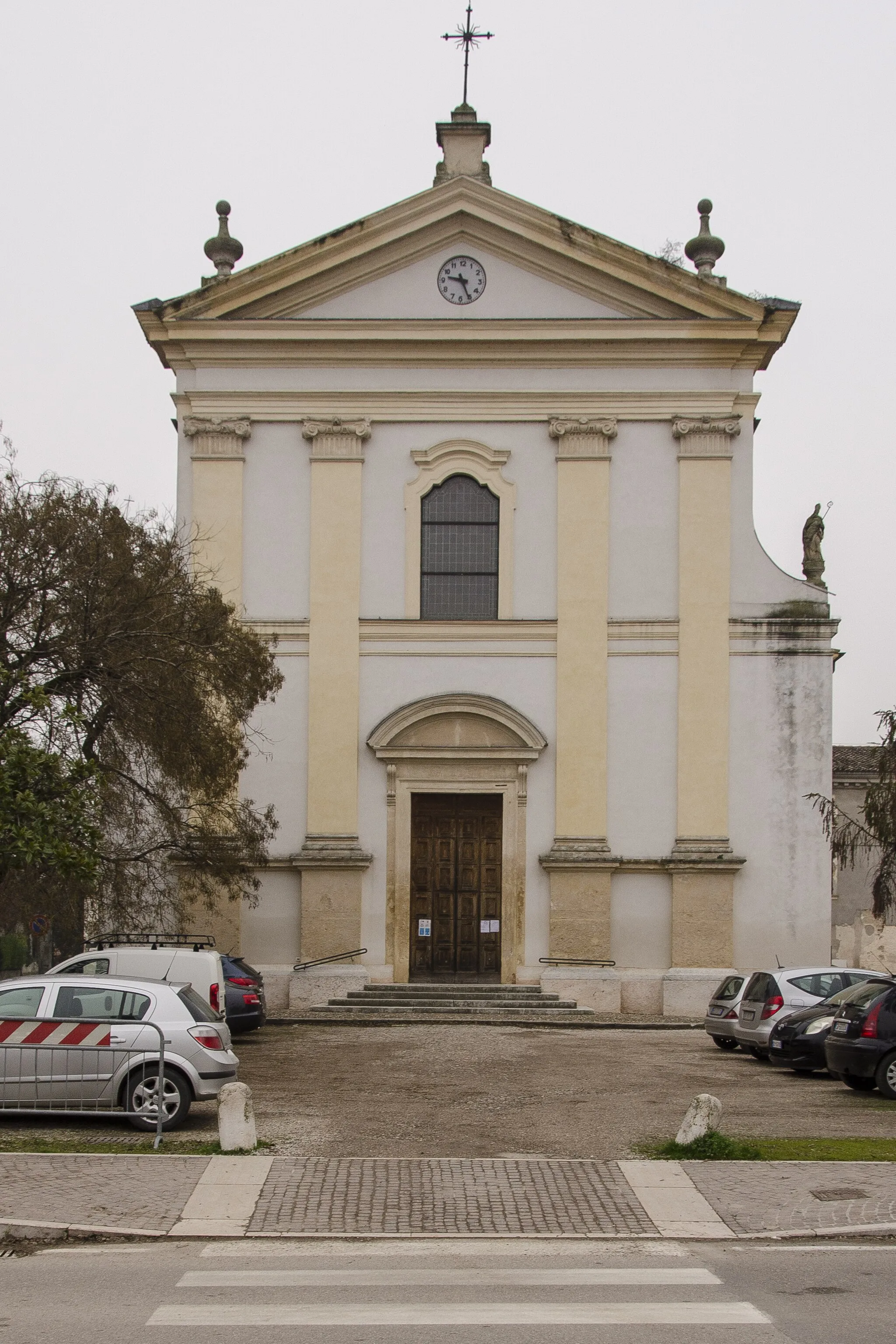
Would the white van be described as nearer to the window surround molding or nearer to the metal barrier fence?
the metal barrier fence

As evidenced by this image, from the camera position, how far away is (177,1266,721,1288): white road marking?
8656 mm

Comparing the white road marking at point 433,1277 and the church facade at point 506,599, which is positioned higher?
the church facade at point 506,599

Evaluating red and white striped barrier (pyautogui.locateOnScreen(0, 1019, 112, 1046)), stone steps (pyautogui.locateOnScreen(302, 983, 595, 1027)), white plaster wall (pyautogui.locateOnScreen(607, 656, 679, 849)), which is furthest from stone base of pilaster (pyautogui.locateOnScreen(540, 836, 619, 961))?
red and white striped barrier (pyautogui.locateOnScreen(0, 1019, 112, 1046))

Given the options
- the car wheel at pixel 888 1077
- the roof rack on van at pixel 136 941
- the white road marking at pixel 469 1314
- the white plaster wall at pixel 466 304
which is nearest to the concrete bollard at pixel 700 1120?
the car wheel at pixel 888 1077

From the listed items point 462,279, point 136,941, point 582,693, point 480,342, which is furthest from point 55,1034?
point 462,279

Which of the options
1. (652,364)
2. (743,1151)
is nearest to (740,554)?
(652,364)

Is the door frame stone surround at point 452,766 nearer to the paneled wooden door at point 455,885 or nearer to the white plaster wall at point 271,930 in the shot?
the paneled wooden door at point 455,885

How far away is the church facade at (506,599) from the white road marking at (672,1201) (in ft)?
49.8

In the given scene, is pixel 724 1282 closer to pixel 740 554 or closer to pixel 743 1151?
pixel 743 1151

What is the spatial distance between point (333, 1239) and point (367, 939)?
17563mm

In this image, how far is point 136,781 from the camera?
72.4 feet

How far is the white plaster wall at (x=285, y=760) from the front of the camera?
27.6 m

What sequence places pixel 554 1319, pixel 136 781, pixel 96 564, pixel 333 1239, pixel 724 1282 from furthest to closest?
pixel 136 781 → pixel 96 564 → pixel 333 1239 → pixel 724 1282 → pixel 554 1319

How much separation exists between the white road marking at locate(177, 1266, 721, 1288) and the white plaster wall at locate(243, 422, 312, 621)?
19586 millimetres
